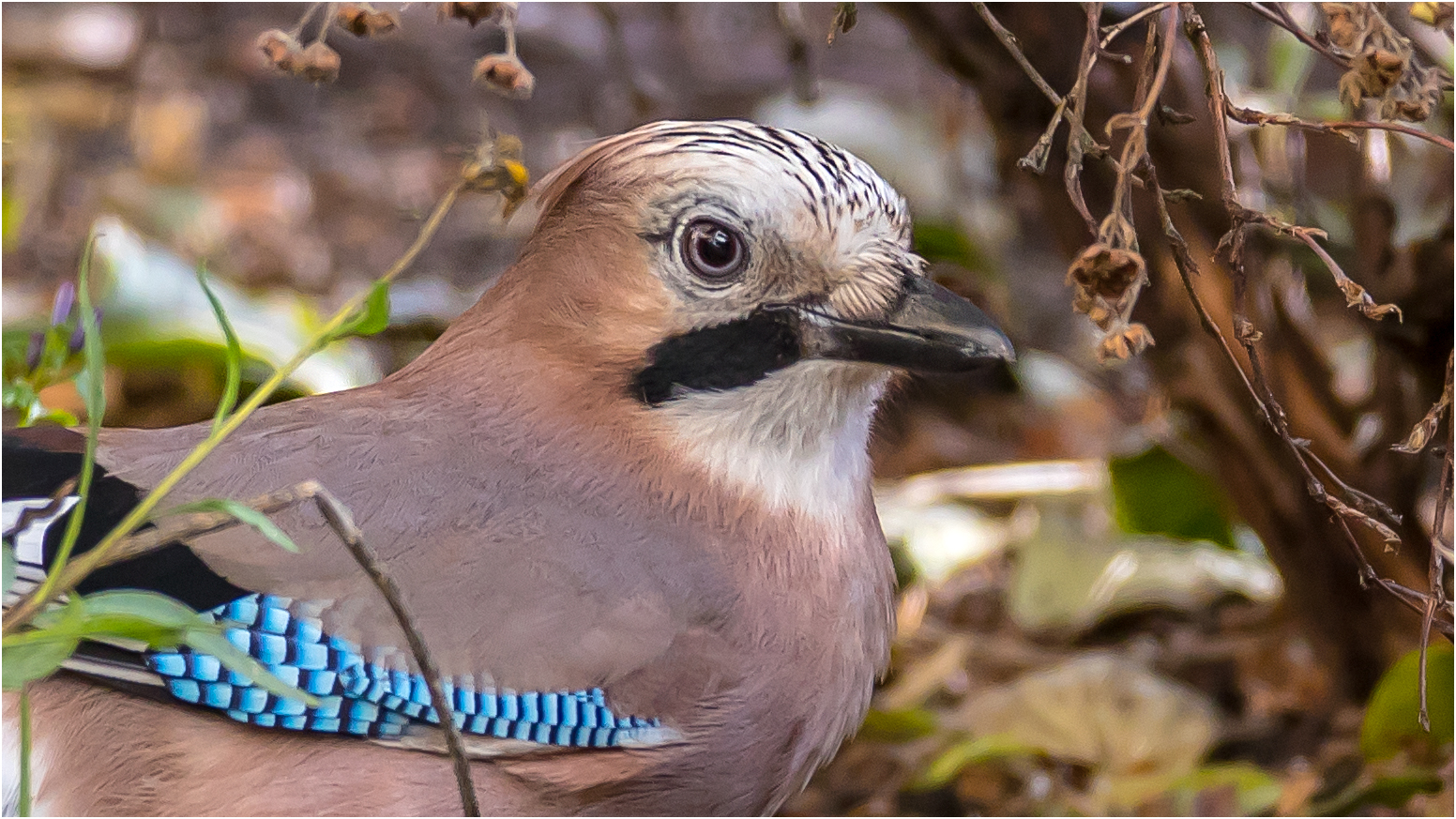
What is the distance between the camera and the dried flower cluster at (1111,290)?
1419 millimetres

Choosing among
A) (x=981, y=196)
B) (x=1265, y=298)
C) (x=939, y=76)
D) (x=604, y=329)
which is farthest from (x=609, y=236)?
(x=939, y=76)

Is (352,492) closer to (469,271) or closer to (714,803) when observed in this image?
(714,803)

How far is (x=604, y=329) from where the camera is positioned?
1.98 metres

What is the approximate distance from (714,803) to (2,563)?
91cm

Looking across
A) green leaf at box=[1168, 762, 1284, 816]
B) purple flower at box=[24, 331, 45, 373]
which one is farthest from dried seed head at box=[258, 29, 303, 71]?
green leaf at box=[1168, 762, 1284, 816]

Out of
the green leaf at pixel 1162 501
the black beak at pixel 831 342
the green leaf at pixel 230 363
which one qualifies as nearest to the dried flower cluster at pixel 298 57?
the green leaf at pixel 230 363

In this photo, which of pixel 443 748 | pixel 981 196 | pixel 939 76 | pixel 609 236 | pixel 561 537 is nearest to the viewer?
pixel 443 748

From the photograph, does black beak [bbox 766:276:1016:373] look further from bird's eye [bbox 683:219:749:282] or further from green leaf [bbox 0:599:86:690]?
green leaf [bbox 0:599:86:690]

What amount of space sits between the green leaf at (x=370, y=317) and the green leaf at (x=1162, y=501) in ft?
8.04

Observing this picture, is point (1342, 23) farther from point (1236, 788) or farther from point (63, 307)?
point (63, 307)

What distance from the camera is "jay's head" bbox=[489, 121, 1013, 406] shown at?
6.13ft

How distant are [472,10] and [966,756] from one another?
1.85 m

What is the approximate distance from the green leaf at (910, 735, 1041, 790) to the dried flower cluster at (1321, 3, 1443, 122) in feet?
5.09

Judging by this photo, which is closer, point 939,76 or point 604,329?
point 604,329
